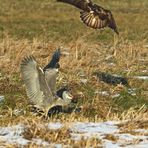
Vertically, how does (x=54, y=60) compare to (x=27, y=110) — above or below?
above

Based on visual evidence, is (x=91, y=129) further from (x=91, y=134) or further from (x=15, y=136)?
(x=15, y=136)

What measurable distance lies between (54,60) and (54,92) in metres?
0.48

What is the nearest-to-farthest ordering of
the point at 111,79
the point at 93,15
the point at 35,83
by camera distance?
the point at 35,83, the point at 93,15, the point at 111,79

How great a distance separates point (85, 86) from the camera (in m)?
9.68

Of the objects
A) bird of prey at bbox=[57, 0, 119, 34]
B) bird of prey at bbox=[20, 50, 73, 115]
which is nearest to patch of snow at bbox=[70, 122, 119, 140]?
bird of prey at bbox=[20, 50, 73, 115]

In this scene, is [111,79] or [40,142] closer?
[40,142]

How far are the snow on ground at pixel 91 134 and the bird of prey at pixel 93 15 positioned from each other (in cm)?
149

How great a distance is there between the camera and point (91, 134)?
6.12m

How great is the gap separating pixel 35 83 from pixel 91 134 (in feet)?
3.65

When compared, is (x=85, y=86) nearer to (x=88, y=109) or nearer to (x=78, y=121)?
(x=88, y=109)

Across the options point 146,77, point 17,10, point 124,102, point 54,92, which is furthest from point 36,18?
point 54,92

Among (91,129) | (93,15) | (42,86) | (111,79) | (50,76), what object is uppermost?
(93,15)

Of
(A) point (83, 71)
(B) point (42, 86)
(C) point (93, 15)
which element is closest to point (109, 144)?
(B) point (42, 86)

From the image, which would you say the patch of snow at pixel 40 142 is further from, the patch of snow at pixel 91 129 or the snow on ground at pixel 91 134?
the patch of snow at pixel 91 129
